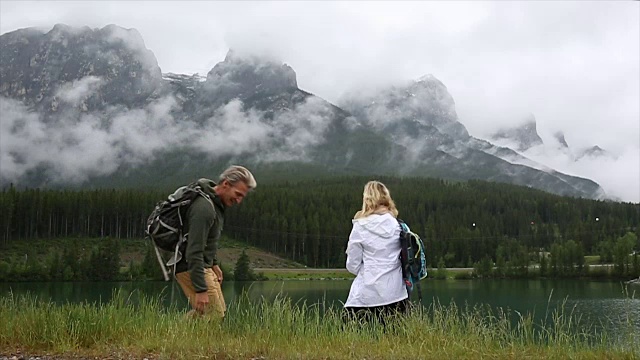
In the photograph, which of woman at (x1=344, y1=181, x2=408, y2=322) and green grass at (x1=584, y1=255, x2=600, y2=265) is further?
green grass at (x1=584, y1=255, x2=600, y2=265)

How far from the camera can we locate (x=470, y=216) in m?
175

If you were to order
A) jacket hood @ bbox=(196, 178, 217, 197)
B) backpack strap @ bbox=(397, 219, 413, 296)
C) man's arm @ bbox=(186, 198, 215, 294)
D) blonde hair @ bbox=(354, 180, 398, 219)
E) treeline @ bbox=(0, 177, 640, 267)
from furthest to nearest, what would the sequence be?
treeline @ bbox=(0, 177, 640, 267), blonde hair @ bbox=(354, 180, 398, 219), backpack strap @ bbox=(397, 219, 413, 296), jacket hood @ bbox=(196, 178, 217, 197), man's arm @ bbox=(186, 198, 215, 294)

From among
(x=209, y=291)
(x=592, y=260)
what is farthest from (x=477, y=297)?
(x=592, y=260)

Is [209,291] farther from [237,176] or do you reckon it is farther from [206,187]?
[237,176]

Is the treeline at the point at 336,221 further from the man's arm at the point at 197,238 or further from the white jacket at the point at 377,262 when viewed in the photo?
the man's arm at the point at 197,238

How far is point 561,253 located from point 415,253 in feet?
412

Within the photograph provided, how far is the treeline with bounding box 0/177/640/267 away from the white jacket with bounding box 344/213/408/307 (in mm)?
124583

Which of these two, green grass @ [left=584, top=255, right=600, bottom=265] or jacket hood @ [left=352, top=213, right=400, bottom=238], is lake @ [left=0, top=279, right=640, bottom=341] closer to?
jacket hood @ [left=352, top=213, right=400, bottom=238]

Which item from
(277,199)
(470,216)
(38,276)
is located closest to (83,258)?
(38,276)

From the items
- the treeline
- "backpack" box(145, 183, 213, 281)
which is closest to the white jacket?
"backpack" box(145, 183, 213, 281)

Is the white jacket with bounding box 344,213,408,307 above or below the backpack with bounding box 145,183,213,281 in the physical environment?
below

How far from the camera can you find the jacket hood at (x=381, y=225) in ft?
24.3

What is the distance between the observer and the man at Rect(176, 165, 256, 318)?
6.34 metres

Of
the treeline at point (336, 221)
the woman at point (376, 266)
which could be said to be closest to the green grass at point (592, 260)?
the treeline at point (336, 221)
